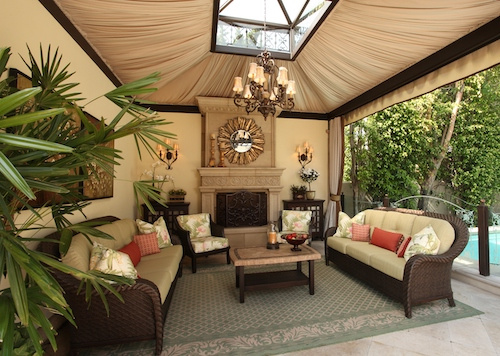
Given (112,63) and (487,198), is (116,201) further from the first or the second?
(487,198)

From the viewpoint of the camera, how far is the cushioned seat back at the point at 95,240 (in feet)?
6.62

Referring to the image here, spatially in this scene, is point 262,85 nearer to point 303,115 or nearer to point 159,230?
point 159,230

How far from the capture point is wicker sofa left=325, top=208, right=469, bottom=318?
267 centimetres

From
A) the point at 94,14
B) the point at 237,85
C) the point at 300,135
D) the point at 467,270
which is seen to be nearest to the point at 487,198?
the point at 467,270

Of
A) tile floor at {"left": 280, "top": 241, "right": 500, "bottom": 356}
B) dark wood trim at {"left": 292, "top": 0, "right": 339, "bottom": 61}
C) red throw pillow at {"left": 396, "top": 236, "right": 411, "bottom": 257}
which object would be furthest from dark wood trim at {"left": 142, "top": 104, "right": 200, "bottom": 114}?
tile floor at {"left": 280, "top": 241, "right": 500, "bottom": 356}

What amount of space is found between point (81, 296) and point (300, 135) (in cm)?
529

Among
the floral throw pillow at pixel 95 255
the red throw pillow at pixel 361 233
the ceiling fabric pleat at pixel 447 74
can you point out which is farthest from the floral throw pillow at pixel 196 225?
the ceiling fabric pleat at pixel 447 74

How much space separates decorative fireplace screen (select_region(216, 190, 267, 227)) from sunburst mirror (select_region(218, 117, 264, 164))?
0.76 metres

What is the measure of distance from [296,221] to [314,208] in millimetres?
1209

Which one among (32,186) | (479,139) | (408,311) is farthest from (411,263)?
(479,139)

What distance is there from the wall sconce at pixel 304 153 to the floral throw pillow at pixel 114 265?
4666mm

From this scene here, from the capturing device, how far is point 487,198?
6.46 m

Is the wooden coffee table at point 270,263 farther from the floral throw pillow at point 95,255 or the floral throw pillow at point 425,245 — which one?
the floral throw pillow at point 95,255

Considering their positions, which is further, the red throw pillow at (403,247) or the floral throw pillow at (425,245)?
the red throw pillow at (403,247)
